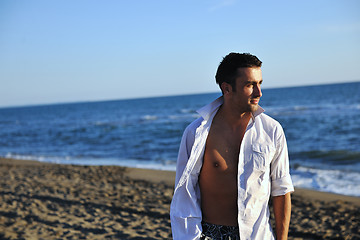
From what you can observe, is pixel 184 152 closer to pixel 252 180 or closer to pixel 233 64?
pixel 252 180

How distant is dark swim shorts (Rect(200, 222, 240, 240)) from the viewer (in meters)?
2.24

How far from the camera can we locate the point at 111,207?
258 inches

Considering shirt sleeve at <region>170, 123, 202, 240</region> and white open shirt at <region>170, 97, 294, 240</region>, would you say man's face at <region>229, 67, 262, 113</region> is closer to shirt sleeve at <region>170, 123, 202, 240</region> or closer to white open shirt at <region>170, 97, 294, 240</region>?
white open shirt at <region>170, 97, 294, 240</region>

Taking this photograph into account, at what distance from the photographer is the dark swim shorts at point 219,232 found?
7.34 ft

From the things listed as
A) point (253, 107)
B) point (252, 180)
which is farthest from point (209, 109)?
point (252, 180)

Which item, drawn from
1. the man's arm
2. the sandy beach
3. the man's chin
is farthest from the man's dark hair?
the sandy beach

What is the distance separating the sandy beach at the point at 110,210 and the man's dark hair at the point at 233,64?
11.4 ft

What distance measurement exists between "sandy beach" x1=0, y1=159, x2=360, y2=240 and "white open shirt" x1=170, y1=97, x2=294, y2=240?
3.07 m

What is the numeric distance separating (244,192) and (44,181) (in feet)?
26.3

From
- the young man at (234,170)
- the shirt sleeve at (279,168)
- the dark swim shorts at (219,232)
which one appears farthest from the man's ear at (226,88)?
the dark swim shorts at (219,232)

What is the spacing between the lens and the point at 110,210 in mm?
6355

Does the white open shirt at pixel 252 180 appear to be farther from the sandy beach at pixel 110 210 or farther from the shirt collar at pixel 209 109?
the sandy beach at pixel 110 210

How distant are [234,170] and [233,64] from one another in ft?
2.31

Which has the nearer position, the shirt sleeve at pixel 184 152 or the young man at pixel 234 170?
the young man at pixel 234 170
